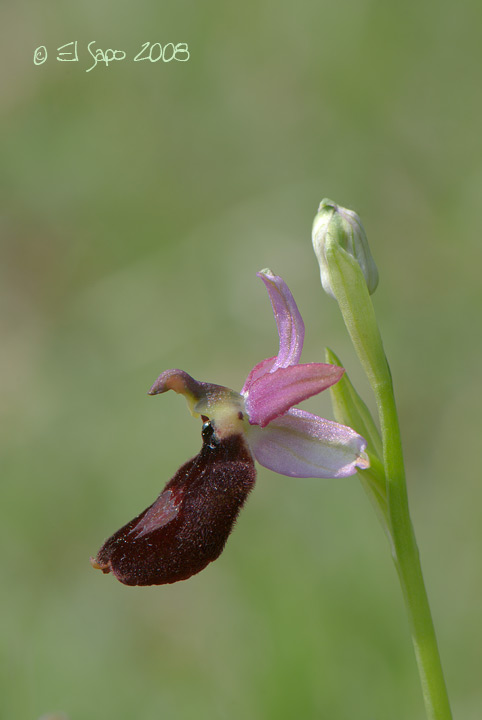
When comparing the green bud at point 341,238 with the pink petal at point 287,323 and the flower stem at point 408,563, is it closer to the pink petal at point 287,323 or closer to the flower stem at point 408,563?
the pink petal at point 287,323

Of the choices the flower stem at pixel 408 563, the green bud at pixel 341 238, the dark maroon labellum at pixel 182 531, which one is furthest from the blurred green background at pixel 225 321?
the green bud at pixel 341 238

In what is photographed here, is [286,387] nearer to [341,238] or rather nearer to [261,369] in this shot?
[261,369]

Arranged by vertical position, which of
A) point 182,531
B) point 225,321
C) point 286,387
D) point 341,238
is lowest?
point 182,531

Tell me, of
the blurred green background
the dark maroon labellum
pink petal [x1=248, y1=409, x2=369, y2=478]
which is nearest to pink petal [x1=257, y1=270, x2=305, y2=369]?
pink petal [x1=248, y1=409, x2=369, y2=478]

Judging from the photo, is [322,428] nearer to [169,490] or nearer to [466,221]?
[169,490]

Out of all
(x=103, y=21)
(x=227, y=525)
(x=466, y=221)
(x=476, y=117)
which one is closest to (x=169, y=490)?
(x=227, y=525)

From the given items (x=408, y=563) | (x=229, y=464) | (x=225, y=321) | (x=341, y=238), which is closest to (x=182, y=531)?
(x=229, y=464)
